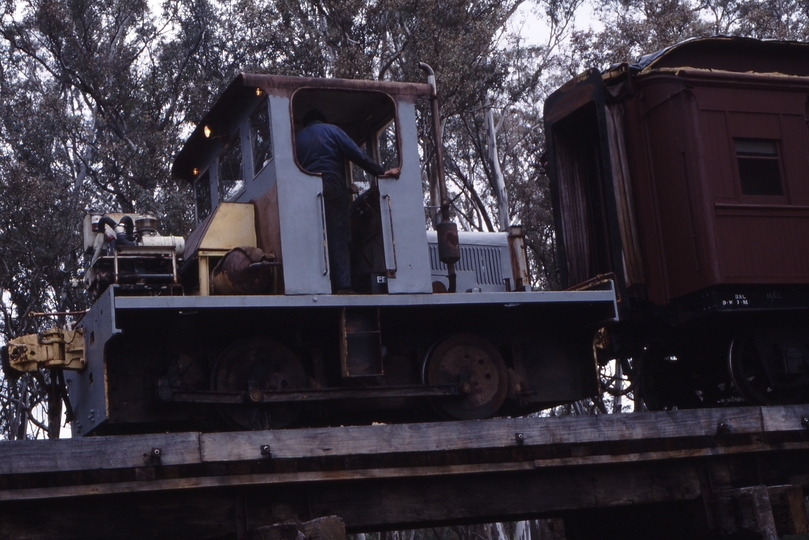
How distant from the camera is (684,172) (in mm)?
8906

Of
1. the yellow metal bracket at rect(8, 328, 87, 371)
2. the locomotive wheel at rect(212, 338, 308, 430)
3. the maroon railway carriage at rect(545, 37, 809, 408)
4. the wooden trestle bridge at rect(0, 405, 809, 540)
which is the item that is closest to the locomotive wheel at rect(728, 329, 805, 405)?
the maroon railway carriage at rect(545, 37, 809, 408)

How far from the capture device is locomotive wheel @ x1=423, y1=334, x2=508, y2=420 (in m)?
7.81

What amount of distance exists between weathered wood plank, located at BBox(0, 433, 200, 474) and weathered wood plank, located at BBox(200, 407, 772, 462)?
0.42 feet

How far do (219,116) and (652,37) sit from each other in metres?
20.5

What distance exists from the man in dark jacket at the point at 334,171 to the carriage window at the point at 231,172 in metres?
0.68

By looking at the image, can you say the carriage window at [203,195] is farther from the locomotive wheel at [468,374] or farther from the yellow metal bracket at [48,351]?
the locomotive wheel at [468,374]

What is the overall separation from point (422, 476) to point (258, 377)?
2258mm

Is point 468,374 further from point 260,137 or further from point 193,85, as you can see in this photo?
point 193,85

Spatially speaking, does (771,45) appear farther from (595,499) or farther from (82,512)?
(82,512)

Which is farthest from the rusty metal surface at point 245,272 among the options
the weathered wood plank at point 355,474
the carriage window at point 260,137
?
the weathered wood plank at point 355,474

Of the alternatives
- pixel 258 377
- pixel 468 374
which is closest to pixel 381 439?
pixel 258 377

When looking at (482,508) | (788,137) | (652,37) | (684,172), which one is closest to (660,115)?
(684,172)

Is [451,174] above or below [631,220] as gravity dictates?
above

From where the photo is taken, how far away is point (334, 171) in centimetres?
777
